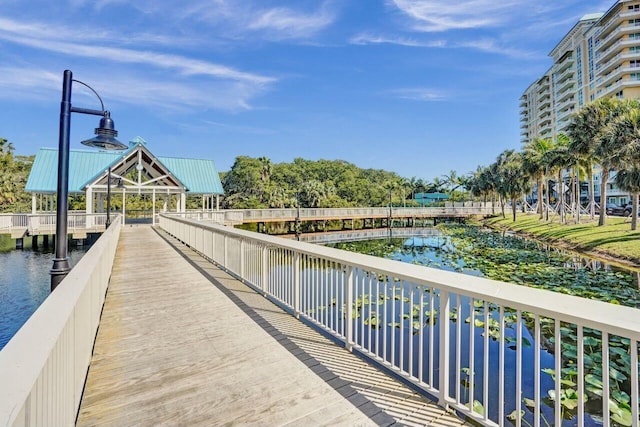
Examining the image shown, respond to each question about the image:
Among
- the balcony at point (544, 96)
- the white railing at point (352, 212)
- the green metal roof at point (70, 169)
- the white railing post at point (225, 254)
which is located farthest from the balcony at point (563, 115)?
the white railing post at point (225, 254)

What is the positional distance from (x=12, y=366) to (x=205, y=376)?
1935 millimetres

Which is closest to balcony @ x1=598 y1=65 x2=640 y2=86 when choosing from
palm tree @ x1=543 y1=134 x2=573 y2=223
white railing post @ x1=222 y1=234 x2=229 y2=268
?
palm tree @ x1=543 y1=134 x2=573 y2=223

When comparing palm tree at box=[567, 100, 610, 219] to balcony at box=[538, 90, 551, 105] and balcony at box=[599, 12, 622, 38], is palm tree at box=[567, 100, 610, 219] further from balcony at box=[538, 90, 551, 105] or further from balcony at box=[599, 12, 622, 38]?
balcony at box=[538, 90, 551, 105]

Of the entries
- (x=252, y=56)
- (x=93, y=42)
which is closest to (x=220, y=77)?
(x=252, y=56)

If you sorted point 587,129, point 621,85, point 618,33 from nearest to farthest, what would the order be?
point 587,129
point 621,85
point 618,33

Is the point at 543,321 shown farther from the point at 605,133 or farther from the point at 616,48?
the point at 616,48

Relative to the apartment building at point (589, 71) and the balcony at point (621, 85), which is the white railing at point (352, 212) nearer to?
the apartment building at point (589, 71)

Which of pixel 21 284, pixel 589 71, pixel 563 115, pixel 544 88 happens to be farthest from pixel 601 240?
pixel 544 88

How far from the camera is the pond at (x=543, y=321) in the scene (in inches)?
138

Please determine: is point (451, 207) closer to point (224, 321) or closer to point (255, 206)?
point (255, 206)

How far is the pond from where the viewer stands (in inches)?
138

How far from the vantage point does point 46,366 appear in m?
1.37

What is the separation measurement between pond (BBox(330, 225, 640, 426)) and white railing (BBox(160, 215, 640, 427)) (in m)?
0.02

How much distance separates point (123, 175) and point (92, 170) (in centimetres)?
210
